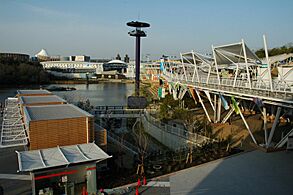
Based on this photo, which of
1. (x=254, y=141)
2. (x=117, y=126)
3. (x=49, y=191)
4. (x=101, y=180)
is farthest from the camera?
(x=117, y=126)

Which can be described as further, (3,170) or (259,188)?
(3,170)

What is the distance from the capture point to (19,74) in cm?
7894

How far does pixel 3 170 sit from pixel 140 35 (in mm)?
37417

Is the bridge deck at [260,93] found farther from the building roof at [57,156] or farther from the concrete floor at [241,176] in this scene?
the building roof at [57,156]

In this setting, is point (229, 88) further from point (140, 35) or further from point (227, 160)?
point (140, 35)

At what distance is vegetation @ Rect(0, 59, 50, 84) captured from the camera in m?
75.1

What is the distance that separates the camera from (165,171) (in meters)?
11.1

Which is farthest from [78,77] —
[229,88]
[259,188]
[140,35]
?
[259,188]

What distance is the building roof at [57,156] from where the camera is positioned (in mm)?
8545

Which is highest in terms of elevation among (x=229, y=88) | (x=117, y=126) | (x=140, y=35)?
(x=140, y=35)

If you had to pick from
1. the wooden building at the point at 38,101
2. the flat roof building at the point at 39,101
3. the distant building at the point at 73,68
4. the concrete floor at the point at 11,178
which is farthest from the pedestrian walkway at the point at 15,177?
the distant building at the point at 73,68

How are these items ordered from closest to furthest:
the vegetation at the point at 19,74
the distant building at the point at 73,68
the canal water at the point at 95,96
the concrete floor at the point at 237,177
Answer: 1. the concrete floor at the point at 237,177
2. the canal water at the point at 95,96
3. the vegetation at the point at 19,74
4. the distant building at the point at 73,68

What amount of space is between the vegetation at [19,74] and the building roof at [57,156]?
246 feet

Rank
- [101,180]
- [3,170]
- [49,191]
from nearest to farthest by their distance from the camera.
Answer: [49,191], [101,180], [3,170]
